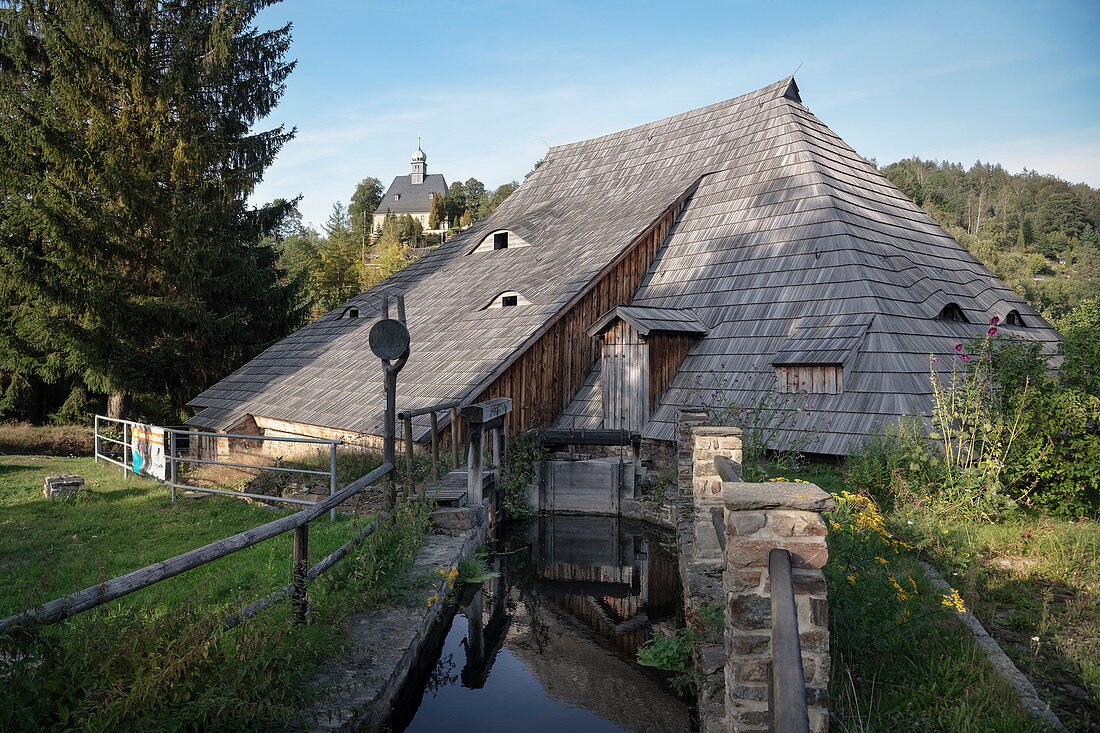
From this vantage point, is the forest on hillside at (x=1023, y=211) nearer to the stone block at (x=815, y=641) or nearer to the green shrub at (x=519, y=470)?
the green shrub at (x=519, y=470)

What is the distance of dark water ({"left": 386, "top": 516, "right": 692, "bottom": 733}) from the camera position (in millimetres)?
5785

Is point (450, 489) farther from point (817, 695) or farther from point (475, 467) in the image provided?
point (817, 695)

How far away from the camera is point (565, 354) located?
14.4 metres

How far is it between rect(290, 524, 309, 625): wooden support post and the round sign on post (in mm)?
2525

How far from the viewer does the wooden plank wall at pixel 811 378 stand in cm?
1149

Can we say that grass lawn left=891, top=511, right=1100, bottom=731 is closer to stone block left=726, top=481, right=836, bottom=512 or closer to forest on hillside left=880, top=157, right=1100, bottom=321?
stone block left=726, top=481, right=836, bottom=512

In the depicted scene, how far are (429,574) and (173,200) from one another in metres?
16.8

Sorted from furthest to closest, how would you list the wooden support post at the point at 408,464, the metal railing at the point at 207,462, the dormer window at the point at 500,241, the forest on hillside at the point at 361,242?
the forest on hillside at the point at 361,242
the dormer window at the point at 500,241
the metal railing at the point at 207,462
the wooden support post at the point at 408,464

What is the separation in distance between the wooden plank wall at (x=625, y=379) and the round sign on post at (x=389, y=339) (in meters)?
6.91

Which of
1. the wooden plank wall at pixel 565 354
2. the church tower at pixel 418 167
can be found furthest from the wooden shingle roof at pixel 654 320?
the church tower at pixel 418 167

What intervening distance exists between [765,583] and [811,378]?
9211mm

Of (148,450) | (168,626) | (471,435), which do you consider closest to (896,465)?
(471,435)

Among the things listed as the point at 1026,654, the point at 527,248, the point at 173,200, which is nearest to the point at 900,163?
the point at 527,248

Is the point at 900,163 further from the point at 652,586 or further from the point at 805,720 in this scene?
the point at 805,720
